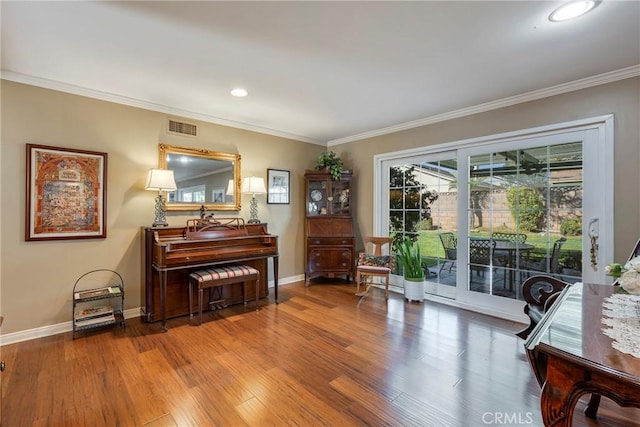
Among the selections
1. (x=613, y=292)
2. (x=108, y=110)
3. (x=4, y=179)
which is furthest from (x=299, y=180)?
(x=613, y=292)

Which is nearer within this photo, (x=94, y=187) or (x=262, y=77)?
(x=262, y=77)

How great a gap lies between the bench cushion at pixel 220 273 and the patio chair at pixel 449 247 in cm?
250

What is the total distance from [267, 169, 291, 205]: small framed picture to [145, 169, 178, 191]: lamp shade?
1.49 metres

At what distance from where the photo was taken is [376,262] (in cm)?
393

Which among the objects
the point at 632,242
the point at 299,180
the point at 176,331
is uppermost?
the point at 299,180

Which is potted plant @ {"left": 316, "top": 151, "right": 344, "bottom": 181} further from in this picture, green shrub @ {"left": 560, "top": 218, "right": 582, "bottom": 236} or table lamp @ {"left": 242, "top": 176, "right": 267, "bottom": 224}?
green shrub @ {"left": 560, "top": 218, "right": 582, "bottom": 236}

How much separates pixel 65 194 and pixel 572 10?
429 centimetres

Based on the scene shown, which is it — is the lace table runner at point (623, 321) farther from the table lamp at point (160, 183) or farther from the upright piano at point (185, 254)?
the table lamp at point (160, 183)

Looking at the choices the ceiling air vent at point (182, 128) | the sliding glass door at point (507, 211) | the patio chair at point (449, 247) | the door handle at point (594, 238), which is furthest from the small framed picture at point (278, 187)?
the door handle at point (594, 238)

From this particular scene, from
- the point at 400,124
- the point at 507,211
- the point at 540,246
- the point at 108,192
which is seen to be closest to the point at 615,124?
the point at 507,211

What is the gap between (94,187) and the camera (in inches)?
113

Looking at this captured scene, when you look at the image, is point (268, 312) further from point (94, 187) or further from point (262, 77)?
point (262, 77)

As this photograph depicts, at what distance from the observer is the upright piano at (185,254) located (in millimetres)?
2912

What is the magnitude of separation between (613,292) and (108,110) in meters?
4.50
